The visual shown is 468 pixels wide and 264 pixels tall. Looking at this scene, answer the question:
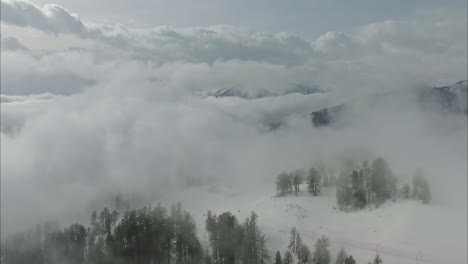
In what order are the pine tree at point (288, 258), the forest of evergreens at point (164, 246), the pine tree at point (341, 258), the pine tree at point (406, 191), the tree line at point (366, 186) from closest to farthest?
the pine tree at point (341, 258) → the pine tree at point (288, 258) → the forest of evergreens at point (164, 246) → the pine tree at point (406, 191) → the tree line at point (366, 186)

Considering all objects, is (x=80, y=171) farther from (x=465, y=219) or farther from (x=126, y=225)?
(x=465, y=219)

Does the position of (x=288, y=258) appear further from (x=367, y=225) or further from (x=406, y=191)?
(x=406, y=191)

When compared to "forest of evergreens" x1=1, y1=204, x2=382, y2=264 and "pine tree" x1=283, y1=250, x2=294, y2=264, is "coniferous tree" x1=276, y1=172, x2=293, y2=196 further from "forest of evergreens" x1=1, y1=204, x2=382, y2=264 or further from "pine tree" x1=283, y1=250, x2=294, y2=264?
"pine tree" x1=283, y1=250, x2=294, y2=264

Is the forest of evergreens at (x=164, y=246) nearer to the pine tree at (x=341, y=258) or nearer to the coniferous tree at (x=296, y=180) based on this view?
the pine tree at (x=341, y=258)

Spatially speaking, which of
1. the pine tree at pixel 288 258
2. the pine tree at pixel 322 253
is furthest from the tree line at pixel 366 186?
→ the pine tree at pixel 288 258

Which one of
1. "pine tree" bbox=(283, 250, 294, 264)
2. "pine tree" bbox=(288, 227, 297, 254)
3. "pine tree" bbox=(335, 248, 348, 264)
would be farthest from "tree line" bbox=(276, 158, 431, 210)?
"pine tree" bbox=(283, 250, 294, 264)

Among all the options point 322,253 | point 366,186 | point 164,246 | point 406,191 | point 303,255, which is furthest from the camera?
point 366,186

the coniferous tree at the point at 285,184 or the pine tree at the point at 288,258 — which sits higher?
the coniferous tree at the point at 285,184

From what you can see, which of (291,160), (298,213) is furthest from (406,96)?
(298,213)

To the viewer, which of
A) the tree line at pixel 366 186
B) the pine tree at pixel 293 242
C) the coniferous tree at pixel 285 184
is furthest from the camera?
the coniferous tree at pixel 285 184

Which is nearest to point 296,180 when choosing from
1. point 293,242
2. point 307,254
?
point 293,242
